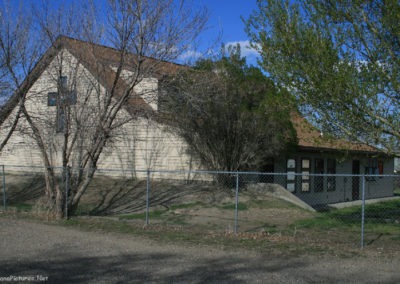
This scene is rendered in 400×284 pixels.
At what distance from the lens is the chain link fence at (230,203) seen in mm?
11387

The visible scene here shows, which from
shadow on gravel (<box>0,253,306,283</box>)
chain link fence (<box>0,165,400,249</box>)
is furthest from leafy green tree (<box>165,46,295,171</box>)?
shadow on gravel (<box>0,253,306,283</box>)

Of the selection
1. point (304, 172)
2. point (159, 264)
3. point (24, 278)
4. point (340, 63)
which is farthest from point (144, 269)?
point (304, 172)

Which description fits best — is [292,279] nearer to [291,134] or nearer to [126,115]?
[126,115]

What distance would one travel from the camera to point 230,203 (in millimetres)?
15859

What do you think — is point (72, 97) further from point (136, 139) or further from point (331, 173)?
point (331, 173)

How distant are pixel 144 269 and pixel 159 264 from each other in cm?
41

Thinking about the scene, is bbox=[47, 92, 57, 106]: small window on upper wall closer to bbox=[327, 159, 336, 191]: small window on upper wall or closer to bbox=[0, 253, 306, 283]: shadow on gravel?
bbox=[0, 253, 306, 283]: shadow on gravel

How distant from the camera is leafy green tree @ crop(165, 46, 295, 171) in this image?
1616 cm

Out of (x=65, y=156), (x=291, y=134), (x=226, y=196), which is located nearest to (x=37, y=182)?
(x=65, y=156)

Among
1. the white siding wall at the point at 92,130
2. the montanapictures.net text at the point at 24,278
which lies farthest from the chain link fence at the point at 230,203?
the montanapictures.net text at the point at 24,278

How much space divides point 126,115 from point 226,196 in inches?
204

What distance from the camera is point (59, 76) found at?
42.8ft

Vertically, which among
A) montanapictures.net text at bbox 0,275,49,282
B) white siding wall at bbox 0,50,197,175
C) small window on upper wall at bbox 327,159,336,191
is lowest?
montanapictures.net text at bbox 0,275,49,282

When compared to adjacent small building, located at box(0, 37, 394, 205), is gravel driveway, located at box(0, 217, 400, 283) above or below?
below
